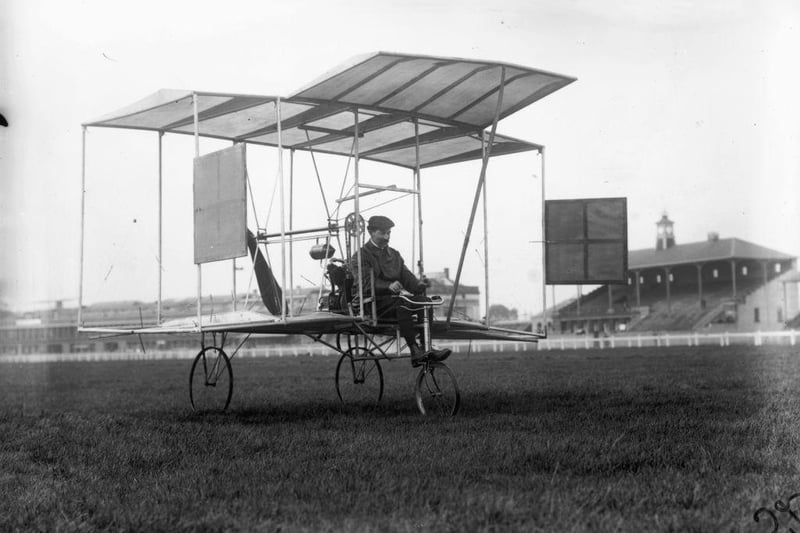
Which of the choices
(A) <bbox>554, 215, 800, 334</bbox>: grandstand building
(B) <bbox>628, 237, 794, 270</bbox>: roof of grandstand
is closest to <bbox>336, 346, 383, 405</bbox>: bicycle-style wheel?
(A) <bbox>554, 215, 800, 334</bbox>: grandstand building

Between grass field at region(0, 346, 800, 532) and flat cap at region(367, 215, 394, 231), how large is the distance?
196 centimetres

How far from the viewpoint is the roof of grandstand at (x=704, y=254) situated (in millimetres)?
72875

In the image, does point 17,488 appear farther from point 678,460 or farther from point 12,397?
point 12,397

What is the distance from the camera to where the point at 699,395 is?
1095 cm

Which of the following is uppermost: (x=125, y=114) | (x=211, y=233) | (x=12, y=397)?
(x=125, y=114)

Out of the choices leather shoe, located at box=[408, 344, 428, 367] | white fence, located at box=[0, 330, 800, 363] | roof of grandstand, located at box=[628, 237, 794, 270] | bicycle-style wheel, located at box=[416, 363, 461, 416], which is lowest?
white fence, located at box=[0, 330, 800, 363]

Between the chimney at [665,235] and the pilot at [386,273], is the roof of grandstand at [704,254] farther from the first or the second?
the pilot at [386,273]

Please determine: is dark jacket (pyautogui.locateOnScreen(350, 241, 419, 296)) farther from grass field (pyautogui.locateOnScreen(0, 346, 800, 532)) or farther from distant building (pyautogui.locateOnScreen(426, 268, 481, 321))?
grass field (pyautogui.locateOnScreen(0, 346, 800, 532))

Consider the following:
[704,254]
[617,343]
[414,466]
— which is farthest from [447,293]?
[704,254]

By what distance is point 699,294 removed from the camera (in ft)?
230

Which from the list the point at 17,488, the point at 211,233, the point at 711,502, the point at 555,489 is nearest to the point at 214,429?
the point at 211,233

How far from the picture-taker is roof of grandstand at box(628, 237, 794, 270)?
239 feet

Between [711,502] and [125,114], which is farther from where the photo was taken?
[125,114]

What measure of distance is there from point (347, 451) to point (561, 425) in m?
2.13
